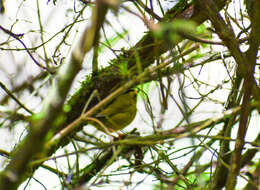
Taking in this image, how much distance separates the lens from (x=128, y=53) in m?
1.63

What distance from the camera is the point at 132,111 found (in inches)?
82.6

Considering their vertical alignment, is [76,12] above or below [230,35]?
above

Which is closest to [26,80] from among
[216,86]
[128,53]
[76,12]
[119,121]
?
[128,53]

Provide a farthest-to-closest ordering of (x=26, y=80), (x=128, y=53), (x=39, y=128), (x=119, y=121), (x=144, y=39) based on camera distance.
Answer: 1. (x=119, y=121)
2. (x=144, y=39)
3. (x=128, y=53)
4. (x=26, y=80)
5. (x=39, y=128)

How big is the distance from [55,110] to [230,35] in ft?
2.94

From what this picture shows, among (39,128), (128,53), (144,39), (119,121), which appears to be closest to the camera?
(39,128)

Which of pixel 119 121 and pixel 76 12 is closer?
pixel 76 12

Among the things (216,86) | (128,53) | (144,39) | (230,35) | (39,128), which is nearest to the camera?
(39,128)

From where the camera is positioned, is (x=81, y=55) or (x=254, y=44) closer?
(x=81, y=55)

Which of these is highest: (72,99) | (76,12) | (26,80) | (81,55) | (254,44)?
(76,12)

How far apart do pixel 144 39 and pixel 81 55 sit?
113 cm

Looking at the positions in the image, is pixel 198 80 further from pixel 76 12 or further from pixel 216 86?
pixel 76 12

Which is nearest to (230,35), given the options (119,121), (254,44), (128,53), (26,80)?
(254,44)

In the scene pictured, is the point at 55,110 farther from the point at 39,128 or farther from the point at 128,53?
Answer: the point at 128,53
